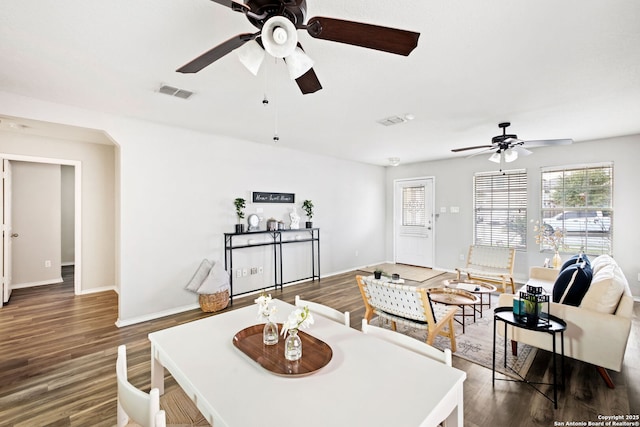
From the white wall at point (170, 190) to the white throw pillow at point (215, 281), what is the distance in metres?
0.30

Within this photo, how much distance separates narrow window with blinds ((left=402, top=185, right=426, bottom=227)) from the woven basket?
195 inches

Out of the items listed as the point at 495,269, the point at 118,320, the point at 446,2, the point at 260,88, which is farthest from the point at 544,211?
the point at 118,320

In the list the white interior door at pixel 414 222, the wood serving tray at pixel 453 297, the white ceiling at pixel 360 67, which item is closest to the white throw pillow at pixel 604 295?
the wood serving tray at pixel 453 297

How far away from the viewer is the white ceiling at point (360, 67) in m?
1.71

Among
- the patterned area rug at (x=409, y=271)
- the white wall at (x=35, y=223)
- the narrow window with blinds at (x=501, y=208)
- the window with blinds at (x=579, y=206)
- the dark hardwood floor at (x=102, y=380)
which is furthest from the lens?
the patterned area rug at (x=409, y=271)

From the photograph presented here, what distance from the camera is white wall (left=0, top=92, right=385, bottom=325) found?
354 centimetres

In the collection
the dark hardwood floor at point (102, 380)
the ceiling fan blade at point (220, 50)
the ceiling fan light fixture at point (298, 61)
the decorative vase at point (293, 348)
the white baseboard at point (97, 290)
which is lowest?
the dark hardwood floor at point (102, 380)

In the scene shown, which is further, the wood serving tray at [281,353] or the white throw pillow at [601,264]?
the white throw pillow at [601,264]

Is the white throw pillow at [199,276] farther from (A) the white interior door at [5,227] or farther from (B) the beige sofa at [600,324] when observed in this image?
(B) the beige sofa at [600,324]

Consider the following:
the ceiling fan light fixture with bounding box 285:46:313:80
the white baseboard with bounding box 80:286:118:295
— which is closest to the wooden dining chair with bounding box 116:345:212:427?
the ceiling fan light fixture with bounding box 285:46:313:80

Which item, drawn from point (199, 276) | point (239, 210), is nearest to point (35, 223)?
point (199, 276)

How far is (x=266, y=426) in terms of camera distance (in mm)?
939

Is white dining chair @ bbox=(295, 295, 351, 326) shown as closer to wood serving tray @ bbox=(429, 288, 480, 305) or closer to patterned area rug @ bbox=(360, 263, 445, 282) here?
wood serving tray @ bbox=(429, 288, 480, 305)

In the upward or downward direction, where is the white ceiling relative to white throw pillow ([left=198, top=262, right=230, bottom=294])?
upward
